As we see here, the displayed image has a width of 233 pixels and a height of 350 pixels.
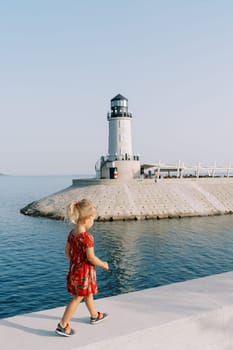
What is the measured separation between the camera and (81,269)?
4.53m

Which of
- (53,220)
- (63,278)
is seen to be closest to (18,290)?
(63,278)

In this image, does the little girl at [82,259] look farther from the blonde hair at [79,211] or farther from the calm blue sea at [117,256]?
the calm blue sea at [117,256]

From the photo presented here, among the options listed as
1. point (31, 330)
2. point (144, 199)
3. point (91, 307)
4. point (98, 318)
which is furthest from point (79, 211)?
point (144, 199)

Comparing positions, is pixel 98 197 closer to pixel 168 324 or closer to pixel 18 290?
pixel 18 290

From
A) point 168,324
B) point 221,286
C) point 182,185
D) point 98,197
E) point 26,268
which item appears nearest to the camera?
point 168,324

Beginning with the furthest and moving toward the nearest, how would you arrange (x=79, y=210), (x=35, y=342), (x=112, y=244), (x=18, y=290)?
(x=112, y=244)
(x=18, y=290)
(x=79, y=210)
(x=35, y=342)

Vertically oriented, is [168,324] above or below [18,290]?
above

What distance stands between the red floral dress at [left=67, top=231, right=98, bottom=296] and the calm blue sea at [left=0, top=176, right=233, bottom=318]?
13.2 m

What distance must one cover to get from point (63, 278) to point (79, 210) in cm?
1772

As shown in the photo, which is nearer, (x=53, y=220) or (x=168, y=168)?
(x=53, y=220)

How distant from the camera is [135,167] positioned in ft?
193

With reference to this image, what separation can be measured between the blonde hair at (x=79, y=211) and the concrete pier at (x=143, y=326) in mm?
1494

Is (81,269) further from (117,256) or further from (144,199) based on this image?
(144,199)

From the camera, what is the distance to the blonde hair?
4590 millimetres
